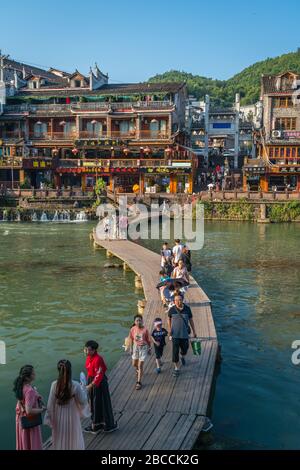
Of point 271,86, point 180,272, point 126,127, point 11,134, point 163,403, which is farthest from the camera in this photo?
point 11,134

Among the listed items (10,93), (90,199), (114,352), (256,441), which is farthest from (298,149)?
(256,441)

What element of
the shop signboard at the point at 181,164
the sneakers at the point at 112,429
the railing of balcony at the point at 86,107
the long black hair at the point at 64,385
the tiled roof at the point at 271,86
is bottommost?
the sneakers at the point at 112,429

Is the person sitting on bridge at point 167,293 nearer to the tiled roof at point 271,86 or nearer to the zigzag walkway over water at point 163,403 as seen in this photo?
the zigzag walkway over water at point 163,403

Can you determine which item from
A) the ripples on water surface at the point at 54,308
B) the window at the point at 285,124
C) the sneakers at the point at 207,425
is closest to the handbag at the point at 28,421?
the ripples on water surface at the point at 54,308

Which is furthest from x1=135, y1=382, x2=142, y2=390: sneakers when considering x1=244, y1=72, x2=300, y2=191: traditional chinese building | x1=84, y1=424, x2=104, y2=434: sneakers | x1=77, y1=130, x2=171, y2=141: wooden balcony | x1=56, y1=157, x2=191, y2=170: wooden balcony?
x1=77, y1=130, x2=171, y2=141: wooden balcony

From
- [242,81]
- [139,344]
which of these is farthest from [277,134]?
[242,81]

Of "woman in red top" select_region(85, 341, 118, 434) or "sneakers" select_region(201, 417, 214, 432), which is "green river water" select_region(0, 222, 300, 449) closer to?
"sneakers" select_region(201, 417, 214, 432)

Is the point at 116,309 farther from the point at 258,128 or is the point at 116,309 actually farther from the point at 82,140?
the point at 258,128

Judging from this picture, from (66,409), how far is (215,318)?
12.8 m

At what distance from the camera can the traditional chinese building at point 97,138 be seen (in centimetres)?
6506

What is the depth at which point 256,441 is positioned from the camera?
1108cm

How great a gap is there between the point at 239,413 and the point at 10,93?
240 ft

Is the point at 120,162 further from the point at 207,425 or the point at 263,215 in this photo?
the point at 207,425

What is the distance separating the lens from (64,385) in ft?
26.6
